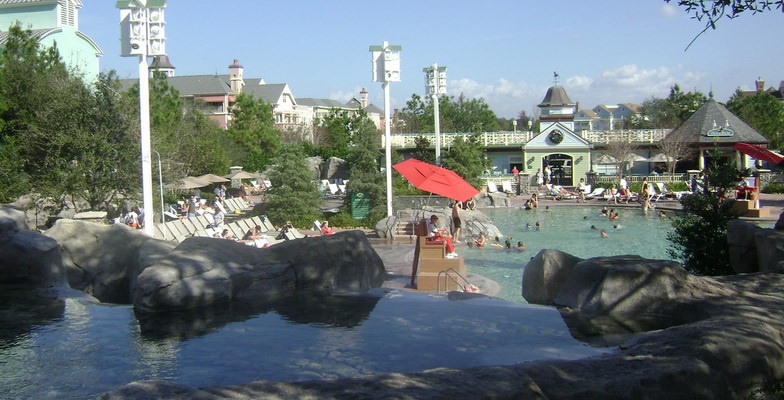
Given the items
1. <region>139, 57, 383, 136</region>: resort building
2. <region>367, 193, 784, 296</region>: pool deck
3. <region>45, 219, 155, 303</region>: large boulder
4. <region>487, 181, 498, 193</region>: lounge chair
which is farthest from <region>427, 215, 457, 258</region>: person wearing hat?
<region>139, 57, 383, 136</region>: resort building

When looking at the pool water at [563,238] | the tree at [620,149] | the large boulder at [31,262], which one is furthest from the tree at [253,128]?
the large boulder at [31,262]

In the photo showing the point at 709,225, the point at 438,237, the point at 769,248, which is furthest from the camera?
the point at 438,237

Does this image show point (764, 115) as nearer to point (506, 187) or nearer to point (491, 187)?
point (506, 187)

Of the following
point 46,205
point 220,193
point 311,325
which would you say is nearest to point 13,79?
point 46,205

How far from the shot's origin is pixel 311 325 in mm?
7578

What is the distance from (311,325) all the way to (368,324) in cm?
65

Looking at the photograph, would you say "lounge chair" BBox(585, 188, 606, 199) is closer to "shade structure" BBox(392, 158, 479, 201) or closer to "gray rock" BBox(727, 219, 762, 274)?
"shade structure" BBox(392, 158, 479, 201)

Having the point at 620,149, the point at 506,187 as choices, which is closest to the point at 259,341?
the point at 506,187

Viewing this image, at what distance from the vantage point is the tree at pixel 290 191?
2356cm

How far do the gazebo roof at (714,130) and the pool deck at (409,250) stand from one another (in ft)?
41.0

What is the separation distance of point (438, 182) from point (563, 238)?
9.25 meters

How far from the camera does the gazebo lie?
1797 inches

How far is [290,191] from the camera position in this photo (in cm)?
2372

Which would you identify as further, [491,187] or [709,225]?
[491,187]
